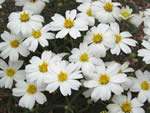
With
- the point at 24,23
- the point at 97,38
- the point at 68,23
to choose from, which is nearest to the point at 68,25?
the point at 68,23

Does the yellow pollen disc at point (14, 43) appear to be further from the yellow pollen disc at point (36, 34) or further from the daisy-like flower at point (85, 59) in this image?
the daisy-like flower at point (85, 59)

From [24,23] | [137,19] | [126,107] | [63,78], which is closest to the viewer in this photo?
[63,78]

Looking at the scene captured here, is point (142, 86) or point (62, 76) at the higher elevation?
point (62, 76)

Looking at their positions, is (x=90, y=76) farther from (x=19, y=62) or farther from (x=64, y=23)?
(x=19, y=62)

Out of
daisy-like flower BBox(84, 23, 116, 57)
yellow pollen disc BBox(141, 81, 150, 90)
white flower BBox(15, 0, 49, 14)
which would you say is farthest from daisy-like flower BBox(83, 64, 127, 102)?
white flower BBox(15, 0, 49, 14)

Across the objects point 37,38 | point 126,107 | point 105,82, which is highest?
point 37,38

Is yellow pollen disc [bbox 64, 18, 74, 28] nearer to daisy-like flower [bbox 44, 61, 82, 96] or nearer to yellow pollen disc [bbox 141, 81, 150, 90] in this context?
daisy-like flower [bbox 44, 61, 82, 96]

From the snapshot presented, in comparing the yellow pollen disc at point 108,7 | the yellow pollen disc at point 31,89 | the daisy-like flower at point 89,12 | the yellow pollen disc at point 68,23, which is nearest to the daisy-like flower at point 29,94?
the yellow pollen disc at point 31,89

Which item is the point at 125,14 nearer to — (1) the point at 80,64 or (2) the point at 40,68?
(1) the point at 80,64
